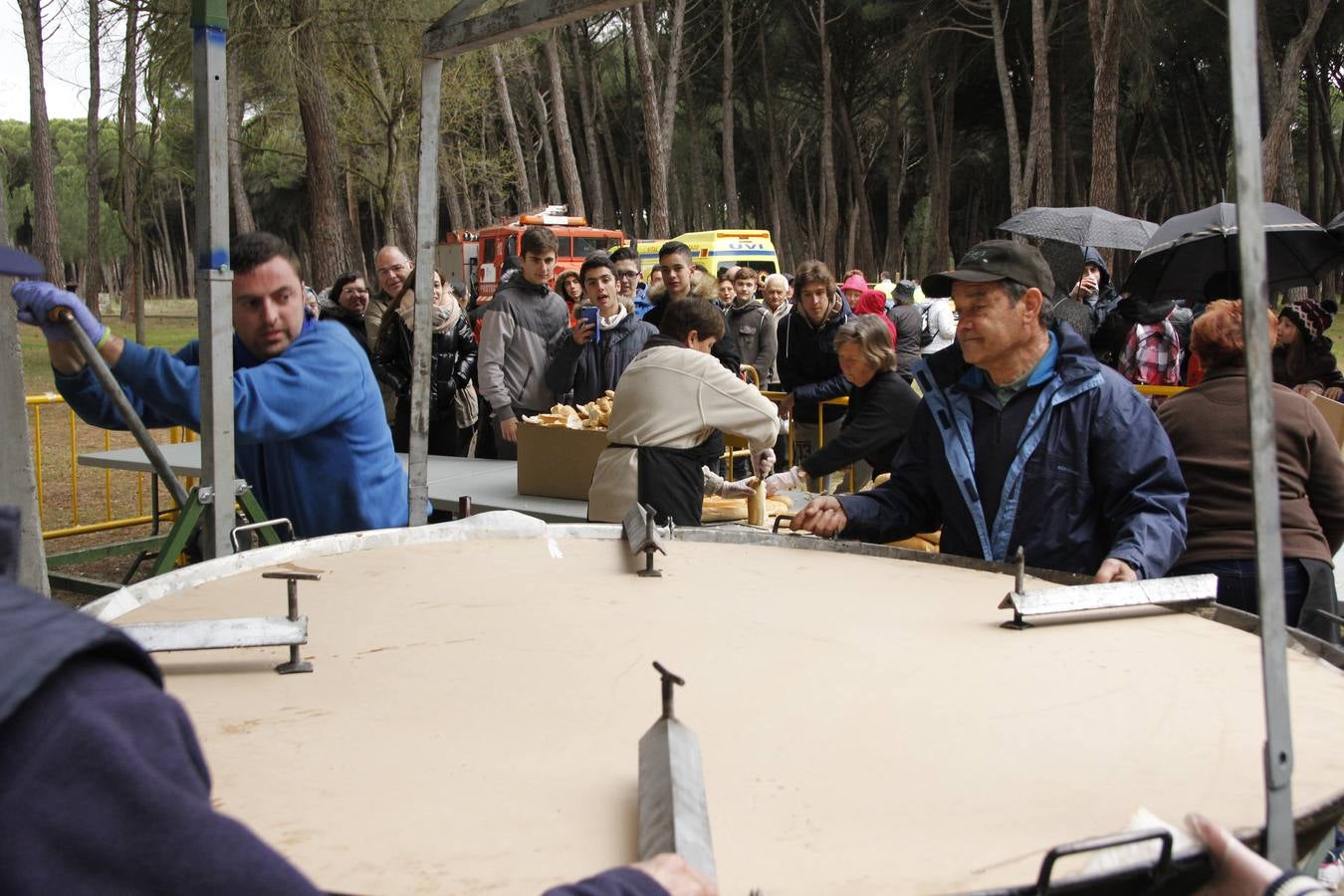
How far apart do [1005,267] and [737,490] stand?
239 cm

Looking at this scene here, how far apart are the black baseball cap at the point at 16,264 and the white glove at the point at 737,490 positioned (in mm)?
4111

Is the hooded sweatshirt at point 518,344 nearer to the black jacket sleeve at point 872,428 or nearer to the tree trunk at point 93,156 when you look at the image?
the black jacket sleeve at point 872,428

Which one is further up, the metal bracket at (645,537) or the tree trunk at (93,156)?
the tree trunk at (93,156)

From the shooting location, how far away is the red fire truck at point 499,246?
92.4ft

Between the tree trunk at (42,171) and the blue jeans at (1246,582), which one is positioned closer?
the blue jeans at (1246,582)

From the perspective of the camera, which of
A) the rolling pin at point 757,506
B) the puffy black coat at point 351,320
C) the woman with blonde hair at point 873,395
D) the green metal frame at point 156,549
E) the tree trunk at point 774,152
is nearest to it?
the green metal frame at point 156,549

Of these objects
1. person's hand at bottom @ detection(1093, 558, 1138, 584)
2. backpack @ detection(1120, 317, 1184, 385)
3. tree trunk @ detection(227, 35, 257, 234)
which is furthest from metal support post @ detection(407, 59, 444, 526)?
tree trunk @ detection(227, 35, 257, 234)

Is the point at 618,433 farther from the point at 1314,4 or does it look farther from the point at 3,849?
the point at 1314,4

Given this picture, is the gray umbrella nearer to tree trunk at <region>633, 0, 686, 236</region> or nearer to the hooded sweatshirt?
the hooded sweatshirt

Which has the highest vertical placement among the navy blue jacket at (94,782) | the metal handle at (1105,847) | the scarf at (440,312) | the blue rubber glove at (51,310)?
the scarf at (440,312)

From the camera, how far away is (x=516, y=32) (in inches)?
143

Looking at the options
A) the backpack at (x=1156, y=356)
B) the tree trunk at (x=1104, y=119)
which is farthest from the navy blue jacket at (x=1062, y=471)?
the tree trunk at (x=1104, y=119)

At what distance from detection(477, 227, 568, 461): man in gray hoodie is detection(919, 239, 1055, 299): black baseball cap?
4.47 metres

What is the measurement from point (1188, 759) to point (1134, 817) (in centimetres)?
29
